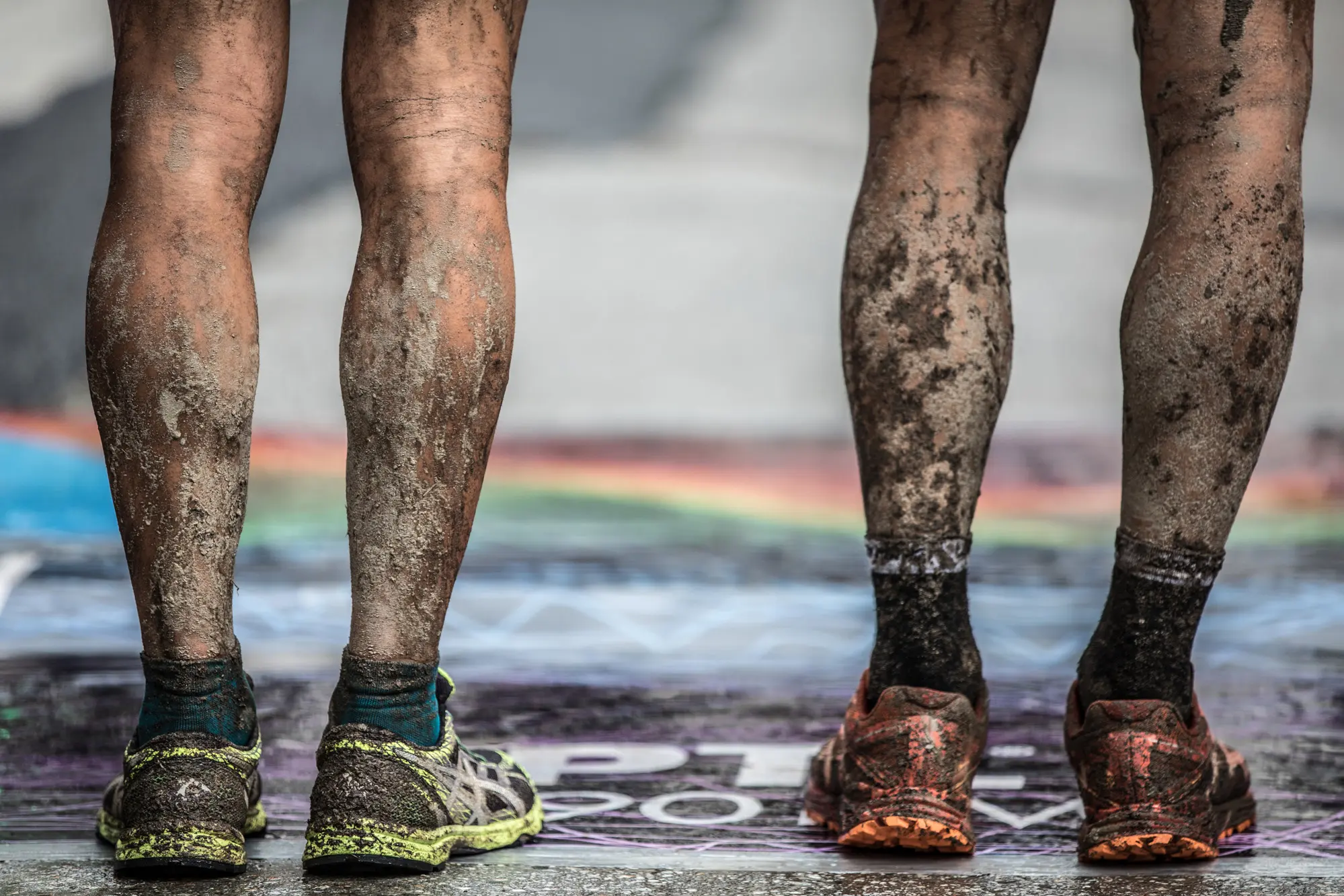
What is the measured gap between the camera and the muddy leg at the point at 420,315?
3.61ft

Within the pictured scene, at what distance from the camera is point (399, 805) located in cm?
106

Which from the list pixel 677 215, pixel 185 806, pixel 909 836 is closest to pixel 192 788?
pixel 185 806

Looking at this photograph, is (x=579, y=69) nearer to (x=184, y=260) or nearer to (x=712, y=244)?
(x=712, y=244)

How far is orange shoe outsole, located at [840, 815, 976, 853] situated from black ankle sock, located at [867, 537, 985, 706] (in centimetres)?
13

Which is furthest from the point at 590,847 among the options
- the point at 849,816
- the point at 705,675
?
the point at 705,675

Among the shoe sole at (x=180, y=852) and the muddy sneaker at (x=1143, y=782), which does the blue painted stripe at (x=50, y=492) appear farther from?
the muddy sneaker at (x=1143, y=782)

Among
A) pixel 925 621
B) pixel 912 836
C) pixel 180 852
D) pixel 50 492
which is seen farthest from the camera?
pixel 50 492

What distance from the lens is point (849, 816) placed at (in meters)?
1.15

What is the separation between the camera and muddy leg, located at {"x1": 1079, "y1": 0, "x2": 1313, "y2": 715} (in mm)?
1165

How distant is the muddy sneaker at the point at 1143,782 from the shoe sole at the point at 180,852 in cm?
60

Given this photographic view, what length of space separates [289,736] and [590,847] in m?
0.61

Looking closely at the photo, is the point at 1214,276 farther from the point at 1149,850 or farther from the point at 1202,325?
the point at 1149,850

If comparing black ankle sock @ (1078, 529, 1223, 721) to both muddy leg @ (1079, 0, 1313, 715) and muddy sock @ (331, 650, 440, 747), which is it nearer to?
muddy leg @ (1079, 0, 1313, 715)

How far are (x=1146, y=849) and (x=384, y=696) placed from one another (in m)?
0.56
